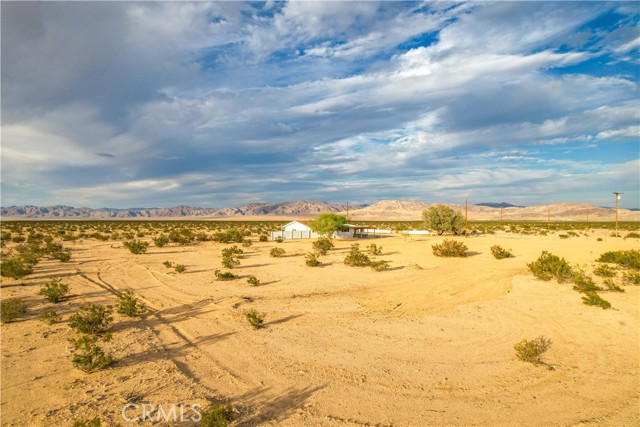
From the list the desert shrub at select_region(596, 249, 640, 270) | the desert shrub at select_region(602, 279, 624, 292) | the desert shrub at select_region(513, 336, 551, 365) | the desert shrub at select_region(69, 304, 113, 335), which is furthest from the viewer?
the desert shrub at select_region(596, 249, 640, 270)

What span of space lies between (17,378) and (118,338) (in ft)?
8.26

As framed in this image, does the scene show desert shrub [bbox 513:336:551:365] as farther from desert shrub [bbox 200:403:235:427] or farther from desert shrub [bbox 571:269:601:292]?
desert shrub [bbox 571:269:601:292]

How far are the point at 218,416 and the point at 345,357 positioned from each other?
4.02 metres

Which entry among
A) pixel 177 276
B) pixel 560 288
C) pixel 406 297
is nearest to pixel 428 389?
pixel 406 297

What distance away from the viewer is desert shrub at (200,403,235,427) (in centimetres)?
560

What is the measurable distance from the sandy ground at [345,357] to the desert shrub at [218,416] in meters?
0.27

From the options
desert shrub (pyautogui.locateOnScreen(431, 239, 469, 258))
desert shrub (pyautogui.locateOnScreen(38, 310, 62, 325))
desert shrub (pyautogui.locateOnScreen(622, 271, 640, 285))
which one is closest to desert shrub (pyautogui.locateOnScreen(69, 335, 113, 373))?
desert shrub (pyautogui.locateOnScreen(38, 310, 62, 325))

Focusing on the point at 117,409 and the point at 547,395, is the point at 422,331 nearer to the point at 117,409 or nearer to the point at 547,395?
the point at 547,395

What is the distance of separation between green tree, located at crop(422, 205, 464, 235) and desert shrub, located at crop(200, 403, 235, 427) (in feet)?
176

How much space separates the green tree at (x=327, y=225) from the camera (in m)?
47.3

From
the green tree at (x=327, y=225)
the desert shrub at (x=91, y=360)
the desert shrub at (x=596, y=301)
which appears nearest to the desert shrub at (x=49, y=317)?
the desert shrub at (x=91, y=360)

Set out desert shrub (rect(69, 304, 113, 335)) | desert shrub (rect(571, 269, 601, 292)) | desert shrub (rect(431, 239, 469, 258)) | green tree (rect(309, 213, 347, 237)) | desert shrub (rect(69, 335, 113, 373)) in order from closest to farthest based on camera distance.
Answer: desert shrub (rect(69, 335, 113, 373)), desert shrub (rect(69, 304, 113, 335)), desert shrub (rect(571, 269, 601, 292)), desert shrub (rect(431, 239, 469, 258)), green tree (rect(309, 213, 347, 237))

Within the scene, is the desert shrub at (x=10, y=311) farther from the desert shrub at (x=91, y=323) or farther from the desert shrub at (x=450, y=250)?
the desert shrub at (x=450, y=250)

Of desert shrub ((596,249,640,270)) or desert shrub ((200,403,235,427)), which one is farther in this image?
desert shrub ((596,249,640,270))
